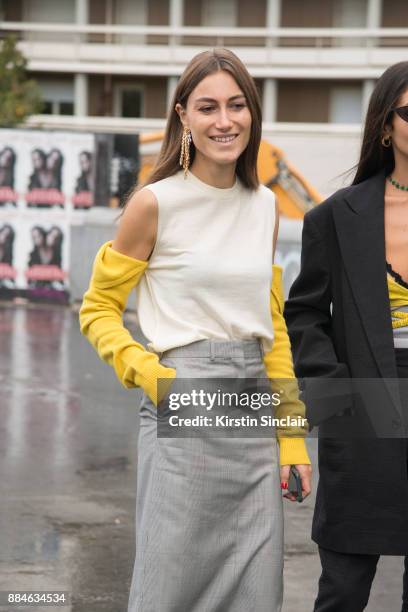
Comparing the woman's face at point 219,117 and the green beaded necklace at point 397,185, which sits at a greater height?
the woman's face at point 219,117

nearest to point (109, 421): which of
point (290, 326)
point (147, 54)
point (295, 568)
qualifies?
point (295, 568)

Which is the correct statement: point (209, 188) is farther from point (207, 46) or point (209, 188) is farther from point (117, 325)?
point (207, 46)

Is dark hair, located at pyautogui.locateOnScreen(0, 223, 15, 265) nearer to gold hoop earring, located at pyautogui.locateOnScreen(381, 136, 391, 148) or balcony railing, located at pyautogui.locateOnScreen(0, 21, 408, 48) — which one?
gold hoop earring, located at pyautogui.locateOnScreen(381, 136, 391, 148)

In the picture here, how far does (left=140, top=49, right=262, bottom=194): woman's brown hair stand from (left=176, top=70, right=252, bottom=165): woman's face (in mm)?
18

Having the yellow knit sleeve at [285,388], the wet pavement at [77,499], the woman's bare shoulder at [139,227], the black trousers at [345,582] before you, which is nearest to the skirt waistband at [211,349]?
the yellow knit sleeve at [285,388]

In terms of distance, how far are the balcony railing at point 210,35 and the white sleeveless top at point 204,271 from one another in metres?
47.3

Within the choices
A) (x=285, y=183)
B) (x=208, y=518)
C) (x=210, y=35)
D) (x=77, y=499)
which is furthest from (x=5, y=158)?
(x=210, y=35)

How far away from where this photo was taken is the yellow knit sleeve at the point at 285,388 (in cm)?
318

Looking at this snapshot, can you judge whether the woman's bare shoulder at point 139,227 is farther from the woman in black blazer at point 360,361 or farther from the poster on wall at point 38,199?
the poster on wall at point 38,199

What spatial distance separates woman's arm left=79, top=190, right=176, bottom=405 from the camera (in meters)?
3.05

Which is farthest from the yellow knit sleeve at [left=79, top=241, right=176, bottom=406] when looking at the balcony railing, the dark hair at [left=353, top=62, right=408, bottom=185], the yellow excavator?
the balcony railing

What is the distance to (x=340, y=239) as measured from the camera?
11.1 ft

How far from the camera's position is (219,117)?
312cm

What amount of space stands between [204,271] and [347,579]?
38.3 inches
